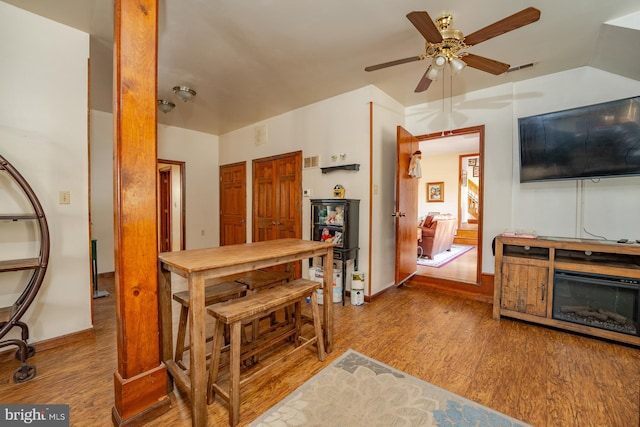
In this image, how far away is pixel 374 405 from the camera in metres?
1.59

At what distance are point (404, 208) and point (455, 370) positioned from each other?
1990 millimetres

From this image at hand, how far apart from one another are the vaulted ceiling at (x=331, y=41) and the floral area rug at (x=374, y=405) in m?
2.67

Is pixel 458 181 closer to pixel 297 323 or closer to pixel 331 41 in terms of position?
pixel 331 41

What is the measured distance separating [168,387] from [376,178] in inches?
114

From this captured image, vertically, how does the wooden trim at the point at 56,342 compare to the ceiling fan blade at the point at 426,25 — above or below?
below

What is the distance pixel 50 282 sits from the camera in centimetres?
223

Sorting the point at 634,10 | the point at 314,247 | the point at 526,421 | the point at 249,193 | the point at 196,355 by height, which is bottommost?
the point at 526,421

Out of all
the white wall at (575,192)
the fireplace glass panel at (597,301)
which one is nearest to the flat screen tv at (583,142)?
the white wall at (575,192)

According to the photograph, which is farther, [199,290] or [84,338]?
[84,338]

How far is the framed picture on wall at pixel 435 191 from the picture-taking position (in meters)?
8.09

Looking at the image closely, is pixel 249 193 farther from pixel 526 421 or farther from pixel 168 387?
pixel 526 421

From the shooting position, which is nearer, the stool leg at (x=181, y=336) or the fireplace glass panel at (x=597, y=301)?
the stool leg at (x=181, y=336)

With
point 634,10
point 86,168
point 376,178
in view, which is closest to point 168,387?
point 86,168

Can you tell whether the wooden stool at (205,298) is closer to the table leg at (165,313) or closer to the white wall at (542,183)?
the table leg at (165,313)
